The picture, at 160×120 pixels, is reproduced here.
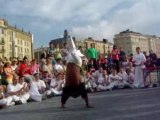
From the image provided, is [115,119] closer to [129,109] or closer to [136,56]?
[129,109]

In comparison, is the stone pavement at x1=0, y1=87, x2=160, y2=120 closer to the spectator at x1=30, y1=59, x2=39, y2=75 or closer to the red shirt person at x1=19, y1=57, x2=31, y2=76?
the red shirt person at x1=19, y1=57, x2=31, y2=76

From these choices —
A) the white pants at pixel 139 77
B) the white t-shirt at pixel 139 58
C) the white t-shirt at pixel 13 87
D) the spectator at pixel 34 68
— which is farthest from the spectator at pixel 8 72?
the white pants at pixel 139 77

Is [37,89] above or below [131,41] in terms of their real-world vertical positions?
below

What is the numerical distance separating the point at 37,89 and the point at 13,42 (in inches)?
4349

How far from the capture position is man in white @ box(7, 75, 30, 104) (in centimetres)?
1488

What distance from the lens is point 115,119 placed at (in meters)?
8.91

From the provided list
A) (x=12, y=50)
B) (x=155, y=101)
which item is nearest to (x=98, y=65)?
(x=155, y=101)

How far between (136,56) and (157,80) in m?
2.25

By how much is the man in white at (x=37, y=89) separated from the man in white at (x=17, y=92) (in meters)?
0.33

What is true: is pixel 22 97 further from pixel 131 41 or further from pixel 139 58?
pixel 131 41

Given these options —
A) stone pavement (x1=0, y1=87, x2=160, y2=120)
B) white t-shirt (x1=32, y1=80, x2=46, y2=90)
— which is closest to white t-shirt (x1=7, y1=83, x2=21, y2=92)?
white t-shirt (x1=32, y1=80, x2=46, y2=90)

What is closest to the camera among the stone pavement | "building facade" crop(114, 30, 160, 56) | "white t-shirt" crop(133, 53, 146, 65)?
the stone pavement

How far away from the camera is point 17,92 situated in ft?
49.5

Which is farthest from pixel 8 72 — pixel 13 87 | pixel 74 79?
pixel 74 79
